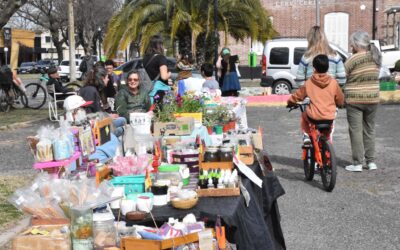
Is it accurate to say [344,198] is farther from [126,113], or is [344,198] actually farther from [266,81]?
[266,81]

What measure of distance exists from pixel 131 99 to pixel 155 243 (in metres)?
4.41

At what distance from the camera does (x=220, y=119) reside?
5879mm

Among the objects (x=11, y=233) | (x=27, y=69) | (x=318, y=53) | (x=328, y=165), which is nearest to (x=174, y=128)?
Result: (x=11, y=233)

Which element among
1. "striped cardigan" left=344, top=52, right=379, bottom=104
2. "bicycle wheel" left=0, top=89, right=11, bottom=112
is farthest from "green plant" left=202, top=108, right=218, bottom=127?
"bicycle wheel" left=0, top=89, right=11, bottom=112

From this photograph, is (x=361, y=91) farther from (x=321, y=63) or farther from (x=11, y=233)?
(x=11, y=233)

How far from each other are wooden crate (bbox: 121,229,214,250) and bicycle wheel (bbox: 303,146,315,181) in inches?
177

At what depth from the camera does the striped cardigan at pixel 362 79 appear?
300 inches

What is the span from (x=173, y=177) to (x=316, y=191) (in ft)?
11.7

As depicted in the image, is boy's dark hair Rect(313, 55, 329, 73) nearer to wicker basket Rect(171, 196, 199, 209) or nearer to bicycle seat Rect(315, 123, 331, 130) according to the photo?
bicycle seat Rect(315, 123, 331, 130)

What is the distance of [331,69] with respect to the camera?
294 inches

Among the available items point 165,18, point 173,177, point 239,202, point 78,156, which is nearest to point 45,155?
point 78,156

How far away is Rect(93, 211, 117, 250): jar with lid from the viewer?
9.71 feet

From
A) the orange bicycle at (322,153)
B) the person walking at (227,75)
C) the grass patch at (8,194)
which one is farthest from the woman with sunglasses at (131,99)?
the person walking at (227,75)

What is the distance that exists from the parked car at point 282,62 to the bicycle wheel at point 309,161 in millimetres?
12703
